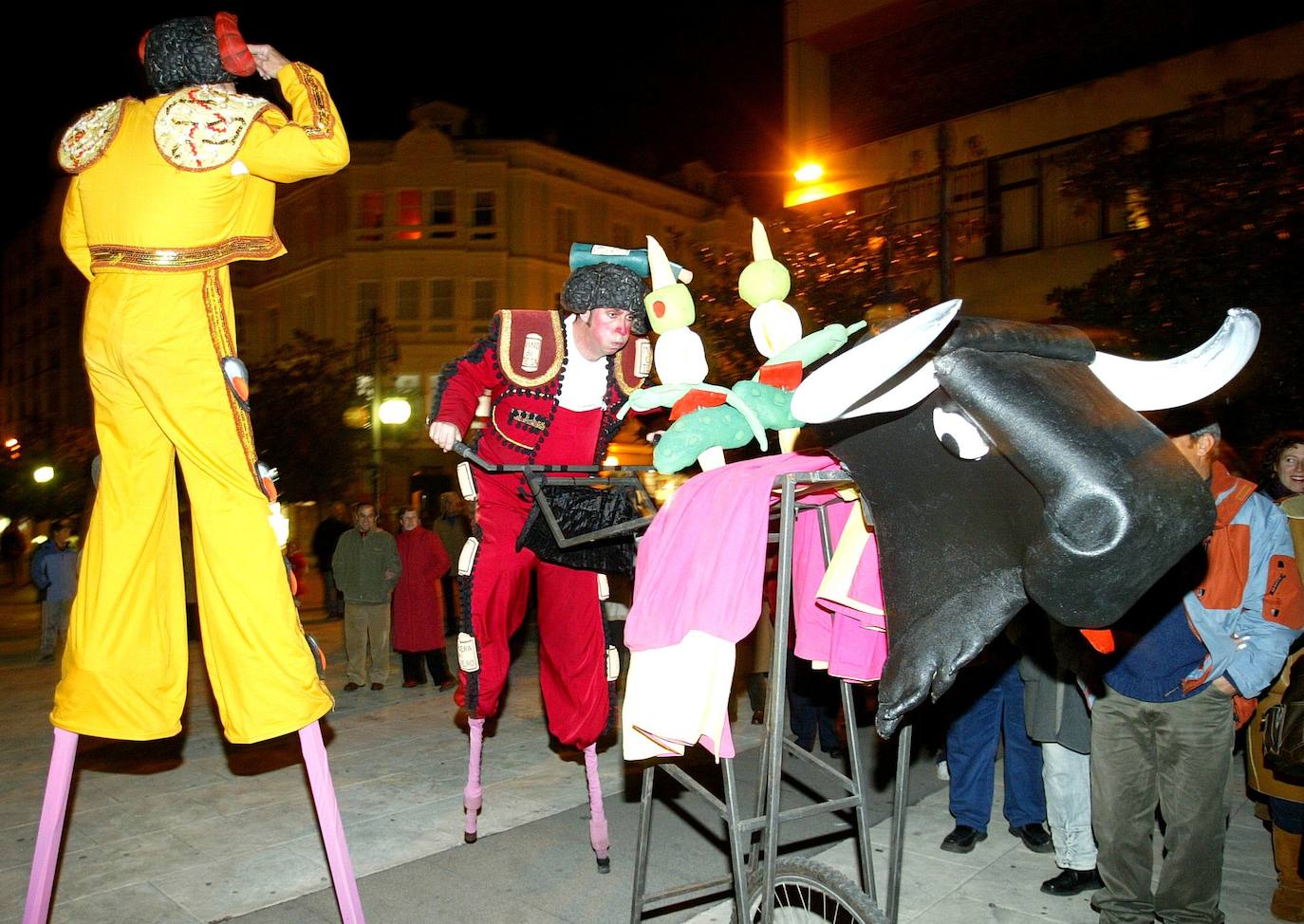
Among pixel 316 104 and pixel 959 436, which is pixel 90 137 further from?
pixel 959 436

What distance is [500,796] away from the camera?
4.81 m

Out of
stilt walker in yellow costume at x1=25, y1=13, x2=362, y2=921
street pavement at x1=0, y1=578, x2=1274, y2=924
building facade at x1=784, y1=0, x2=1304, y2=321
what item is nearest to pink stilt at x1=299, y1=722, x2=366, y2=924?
stilt walker in yellow costume at x1=25, y1=13, x2=362, y2=921

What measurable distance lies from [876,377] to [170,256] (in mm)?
2072

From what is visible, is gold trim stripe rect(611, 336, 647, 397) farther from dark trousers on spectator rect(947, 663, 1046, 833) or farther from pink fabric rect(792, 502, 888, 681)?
dark trousers on spectator rect(947, 663, 1046, 833)

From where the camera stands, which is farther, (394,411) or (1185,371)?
(394,411)

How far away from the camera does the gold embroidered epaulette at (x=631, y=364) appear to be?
3.78 meters

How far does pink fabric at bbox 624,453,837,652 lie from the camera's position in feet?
7.12

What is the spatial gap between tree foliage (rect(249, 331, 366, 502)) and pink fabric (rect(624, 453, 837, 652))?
49.4 ft

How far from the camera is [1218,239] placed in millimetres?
7004

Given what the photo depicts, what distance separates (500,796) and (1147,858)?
294 centimetres

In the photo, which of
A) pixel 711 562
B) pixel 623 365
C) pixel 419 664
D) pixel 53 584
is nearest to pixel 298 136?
pixel 623 365

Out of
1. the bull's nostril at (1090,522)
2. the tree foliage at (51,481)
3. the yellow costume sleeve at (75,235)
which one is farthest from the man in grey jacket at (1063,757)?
the tree foliage at (51,481)

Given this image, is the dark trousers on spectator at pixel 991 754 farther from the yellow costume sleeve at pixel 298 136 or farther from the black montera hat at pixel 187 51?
the black montera hat at pixel 187 51

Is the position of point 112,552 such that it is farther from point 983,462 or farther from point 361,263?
point 361,263
